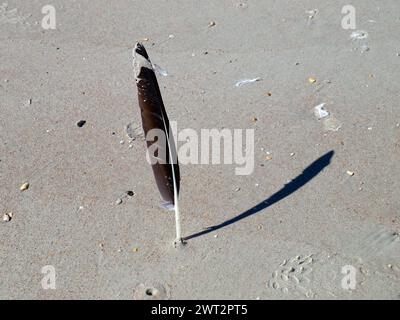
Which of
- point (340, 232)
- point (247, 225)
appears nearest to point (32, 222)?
point (247, 225)

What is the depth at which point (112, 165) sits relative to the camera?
12.6ft

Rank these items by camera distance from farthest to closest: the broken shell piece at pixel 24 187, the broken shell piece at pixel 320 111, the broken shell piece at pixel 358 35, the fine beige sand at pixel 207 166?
the broken shell piece at pixel 358 35, the broken shell piece at pixel 320 111, the broken shell piece at pixel 24 187, the fine beige sand at pixel 207 166

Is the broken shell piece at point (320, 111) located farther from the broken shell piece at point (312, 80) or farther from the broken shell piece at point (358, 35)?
the broken shell piece at point (358, 35)

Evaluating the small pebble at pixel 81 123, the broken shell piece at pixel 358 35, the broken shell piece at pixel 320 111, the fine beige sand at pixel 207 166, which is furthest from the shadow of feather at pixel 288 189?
the broken shell piece at pixel 358 35

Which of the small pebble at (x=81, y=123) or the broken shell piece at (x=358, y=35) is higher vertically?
the broken shell piece at (x=358, y=35)

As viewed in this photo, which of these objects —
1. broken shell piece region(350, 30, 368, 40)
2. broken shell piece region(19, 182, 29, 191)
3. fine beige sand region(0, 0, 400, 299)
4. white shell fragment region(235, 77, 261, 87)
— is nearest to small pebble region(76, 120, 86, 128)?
fine beige sand region(0, 0, 400, 299)

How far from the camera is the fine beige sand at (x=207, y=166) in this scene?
10.5 feet

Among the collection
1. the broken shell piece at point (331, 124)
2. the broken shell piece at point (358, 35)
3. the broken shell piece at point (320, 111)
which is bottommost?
the broken shell piece at point (331, 124)

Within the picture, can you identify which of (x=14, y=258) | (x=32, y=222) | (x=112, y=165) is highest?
(x=112, y=165)

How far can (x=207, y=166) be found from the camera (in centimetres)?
383

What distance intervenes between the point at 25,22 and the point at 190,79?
5.57 feet

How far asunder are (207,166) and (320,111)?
38.5 inches

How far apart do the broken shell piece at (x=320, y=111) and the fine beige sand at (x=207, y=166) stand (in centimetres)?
5
